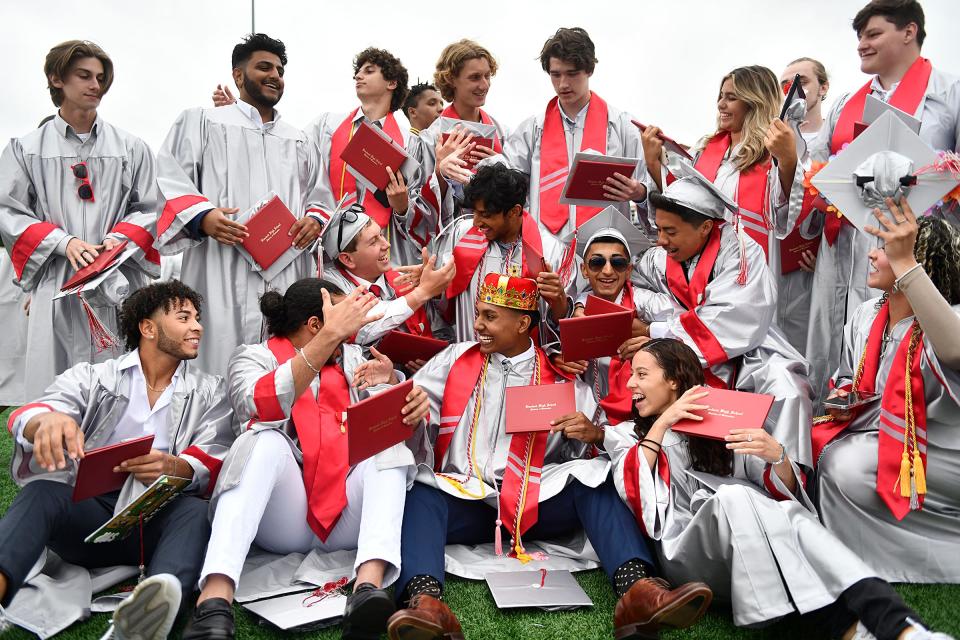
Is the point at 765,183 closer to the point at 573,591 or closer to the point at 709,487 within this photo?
the point at 709,487

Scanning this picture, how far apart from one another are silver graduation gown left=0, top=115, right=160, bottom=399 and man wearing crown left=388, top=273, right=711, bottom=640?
2242 mm

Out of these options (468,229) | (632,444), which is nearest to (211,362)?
(468,229)

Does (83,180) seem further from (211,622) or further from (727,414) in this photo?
(727,414)

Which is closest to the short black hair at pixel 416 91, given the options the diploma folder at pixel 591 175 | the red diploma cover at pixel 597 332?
the diploma folder at pixel 591 175

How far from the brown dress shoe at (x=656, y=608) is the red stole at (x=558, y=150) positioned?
3.10m

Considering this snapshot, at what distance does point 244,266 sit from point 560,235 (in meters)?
2.08

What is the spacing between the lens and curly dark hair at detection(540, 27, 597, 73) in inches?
209

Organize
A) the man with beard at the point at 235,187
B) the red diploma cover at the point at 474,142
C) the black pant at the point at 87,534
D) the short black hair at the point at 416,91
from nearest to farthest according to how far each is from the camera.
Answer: the black pant at the point at 87,534, the man with beard at the point at 235,187, the red diploma cover at the point at 474,142, the short black hair at the point at 416,91

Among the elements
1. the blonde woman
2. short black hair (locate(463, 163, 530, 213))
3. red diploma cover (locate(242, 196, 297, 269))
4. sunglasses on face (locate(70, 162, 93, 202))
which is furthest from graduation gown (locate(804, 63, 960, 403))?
sunglasses on face (locate(70, 162, 93, 202))

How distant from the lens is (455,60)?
18.9 feet

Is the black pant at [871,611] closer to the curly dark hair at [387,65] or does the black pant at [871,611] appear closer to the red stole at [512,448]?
the red stole at [512,448]

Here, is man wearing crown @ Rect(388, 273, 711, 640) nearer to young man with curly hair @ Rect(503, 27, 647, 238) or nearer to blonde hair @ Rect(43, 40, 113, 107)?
young man with curly hair @ Rect(503, 27, 647, 238)

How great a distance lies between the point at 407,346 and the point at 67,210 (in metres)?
2.48

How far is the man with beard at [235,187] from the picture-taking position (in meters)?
4.84
